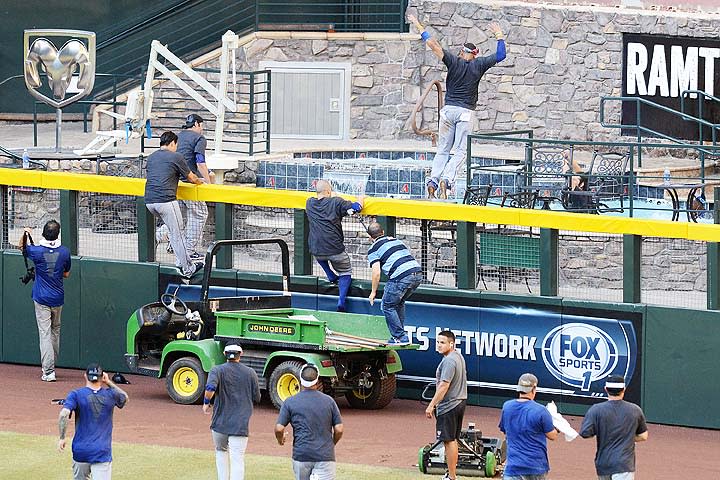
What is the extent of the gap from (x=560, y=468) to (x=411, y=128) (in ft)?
39.6

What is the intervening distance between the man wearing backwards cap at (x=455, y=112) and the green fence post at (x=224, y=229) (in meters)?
2.96

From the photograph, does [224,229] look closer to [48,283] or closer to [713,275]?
[48,283]

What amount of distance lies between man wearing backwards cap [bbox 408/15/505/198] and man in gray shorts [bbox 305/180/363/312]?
9.52ft

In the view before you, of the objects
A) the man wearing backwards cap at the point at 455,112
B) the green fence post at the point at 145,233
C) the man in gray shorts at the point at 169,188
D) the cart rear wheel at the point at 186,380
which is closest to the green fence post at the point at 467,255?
the man wearing backwards cap at the point at 455,112

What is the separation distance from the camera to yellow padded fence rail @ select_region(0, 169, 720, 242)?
1722cm

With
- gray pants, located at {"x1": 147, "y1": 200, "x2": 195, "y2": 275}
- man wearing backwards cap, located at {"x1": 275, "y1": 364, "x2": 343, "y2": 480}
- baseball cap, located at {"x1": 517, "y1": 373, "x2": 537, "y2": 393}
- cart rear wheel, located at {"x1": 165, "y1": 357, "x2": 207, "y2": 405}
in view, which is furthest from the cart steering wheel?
baseball cap, located at {"x1": 517, "y1": 373, "x2": 537, "y2": 393}

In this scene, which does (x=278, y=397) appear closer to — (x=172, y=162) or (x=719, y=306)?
(x=172, y=162)

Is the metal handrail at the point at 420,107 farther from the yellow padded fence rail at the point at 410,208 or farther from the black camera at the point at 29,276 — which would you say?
the black camera at the point at 29,276

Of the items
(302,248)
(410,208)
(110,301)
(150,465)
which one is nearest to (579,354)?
(410,208)

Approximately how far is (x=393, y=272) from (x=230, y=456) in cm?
413

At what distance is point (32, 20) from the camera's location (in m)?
28.6

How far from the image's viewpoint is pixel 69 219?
782 inches

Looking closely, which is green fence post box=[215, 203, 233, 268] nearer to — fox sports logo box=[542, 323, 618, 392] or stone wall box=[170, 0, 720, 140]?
fox sports logo box=[542, 323, 618, 392]

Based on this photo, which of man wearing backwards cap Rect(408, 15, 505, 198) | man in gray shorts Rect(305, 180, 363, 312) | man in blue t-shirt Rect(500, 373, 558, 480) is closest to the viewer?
man in blue t-shirt Rect(500, 373, 558, 480)
